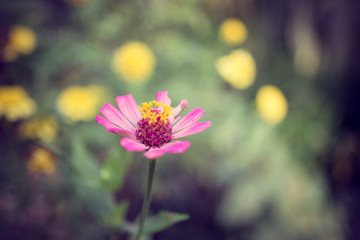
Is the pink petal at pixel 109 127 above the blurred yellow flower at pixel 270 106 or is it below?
below

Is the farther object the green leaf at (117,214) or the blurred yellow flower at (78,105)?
the blurred yellow flower at (78,105)

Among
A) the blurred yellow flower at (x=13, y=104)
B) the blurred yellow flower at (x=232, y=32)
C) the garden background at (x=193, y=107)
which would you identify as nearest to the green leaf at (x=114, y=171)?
the garden background at (x=193, y=107)

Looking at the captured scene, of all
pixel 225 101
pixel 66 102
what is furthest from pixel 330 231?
pixel 66 102

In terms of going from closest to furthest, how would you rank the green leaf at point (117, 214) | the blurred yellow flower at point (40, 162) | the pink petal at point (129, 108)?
1. the pink petal at point (129, 108)
2. the green leaf at point (117, 214)
3. the blurred yellow flower at point (40, 162)

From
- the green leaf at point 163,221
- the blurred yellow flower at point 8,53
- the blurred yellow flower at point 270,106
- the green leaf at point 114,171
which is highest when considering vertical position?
the blurred yellow flower at point 8,53

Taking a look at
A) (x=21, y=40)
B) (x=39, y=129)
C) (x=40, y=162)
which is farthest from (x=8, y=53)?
(x=40, y=162)

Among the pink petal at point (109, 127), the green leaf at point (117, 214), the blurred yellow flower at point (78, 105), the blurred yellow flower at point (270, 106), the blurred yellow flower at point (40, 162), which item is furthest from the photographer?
the blurred yellow flower at point (270, 106)

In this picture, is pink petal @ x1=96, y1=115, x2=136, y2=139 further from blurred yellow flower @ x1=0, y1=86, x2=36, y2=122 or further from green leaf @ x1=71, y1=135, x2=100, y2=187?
blurred yellow flower @ x1=0, y1=86, x2=36, y2=122

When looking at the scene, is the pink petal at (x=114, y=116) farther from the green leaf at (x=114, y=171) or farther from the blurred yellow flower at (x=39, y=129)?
the blurred yellow flower at (x=39, y=129)
